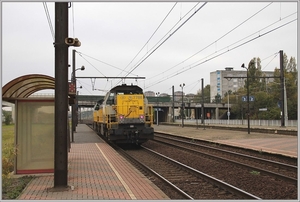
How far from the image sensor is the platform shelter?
10.5 metres

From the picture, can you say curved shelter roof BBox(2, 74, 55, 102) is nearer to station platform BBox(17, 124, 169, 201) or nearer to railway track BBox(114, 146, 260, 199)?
station platform BBox(17, 124, 169, 201)

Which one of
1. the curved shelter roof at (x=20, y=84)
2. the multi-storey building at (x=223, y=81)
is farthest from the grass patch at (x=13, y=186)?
the multi-storey building at (x=223, y=81)

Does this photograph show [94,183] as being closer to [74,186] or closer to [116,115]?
[74,186]

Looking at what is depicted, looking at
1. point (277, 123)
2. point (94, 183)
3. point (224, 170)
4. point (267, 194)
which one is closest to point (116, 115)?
point (224, 170)

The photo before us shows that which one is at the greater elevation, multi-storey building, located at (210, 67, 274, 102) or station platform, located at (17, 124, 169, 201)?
multi-storey building, located at (210, 67, 274, 102)

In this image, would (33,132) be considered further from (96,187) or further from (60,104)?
(96,187)

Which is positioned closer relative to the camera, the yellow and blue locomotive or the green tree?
the yellow and blue locomotive

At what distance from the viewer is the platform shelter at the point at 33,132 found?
1051 centimetres

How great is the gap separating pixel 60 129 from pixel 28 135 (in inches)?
88.2

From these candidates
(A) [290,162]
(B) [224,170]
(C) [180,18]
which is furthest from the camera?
(C) [180,18]

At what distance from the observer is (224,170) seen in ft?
41.9

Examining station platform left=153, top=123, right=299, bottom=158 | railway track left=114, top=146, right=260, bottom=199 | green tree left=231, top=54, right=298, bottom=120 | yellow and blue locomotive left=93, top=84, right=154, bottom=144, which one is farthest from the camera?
green tree left=231, top=54, right=298, bottom=120

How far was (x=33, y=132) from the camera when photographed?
10617mm

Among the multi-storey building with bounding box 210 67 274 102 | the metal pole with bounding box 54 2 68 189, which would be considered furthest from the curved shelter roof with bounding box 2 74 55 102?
the multi-storey building with bounding box 210 67 274 102
